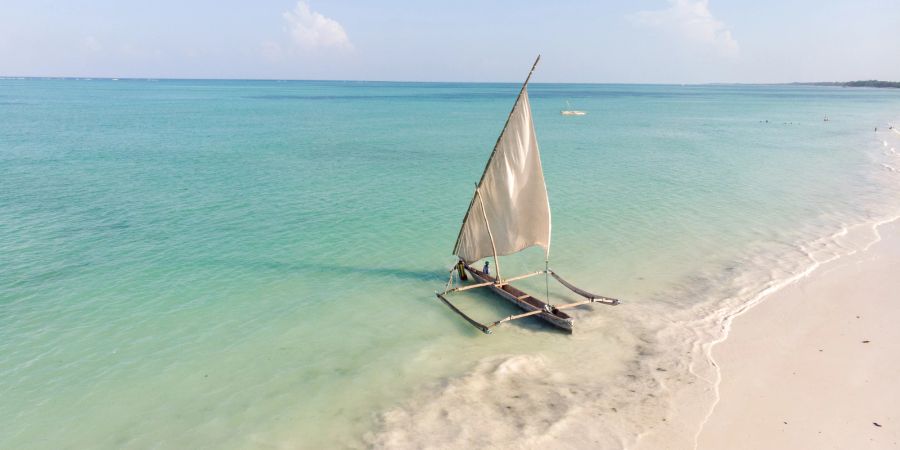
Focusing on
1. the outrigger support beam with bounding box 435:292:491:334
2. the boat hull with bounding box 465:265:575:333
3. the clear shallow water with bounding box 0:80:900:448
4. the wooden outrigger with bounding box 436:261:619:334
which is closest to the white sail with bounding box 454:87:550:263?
the boat hull with bounding box 465:265:575:333

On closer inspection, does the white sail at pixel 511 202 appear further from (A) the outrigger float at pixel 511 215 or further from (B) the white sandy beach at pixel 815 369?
(B) the white sandy beach at pixel 815 369

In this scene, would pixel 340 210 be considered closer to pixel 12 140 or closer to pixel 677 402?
pixel 677 402

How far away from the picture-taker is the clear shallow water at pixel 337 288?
1334 cm

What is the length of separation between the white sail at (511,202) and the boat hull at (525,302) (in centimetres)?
81

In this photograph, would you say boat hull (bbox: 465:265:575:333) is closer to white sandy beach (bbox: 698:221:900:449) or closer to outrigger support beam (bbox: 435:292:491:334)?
outrigger support beam (bbox: 435:292:491:334)

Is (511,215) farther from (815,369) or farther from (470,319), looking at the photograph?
(815,369)

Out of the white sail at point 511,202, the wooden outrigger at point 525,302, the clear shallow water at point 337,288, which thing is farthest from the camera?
the white sail at point 511,202

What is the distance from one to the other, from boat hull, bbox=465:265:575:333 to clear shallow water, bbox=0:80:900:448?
19.5 inches

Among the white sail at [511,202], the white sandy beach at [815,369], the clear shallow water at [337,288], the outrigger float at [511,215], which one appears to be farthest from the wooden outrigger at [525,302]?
the white sandy beach at [815,369]

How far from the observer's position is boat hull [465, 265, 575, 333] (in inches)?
655

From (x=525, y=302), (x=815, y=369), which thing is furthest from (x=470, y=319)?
(x=815, y=369)

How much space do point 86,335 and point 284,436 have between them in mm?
9147

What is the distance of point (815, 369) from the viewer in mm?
14445

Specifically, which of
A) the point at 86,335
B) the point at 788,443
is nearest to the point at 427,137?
the point at 86,335
